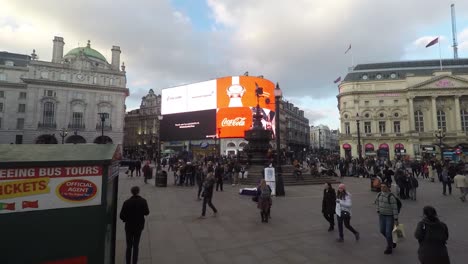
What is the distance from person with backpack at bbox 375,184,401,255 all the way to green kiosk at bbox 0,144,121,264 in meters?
5.86

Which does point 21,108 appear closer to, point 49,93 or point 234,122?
point 49,93

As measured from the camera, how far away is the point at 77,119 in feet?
188

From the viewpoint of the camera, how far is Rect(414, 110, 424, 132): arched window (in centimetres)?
6356

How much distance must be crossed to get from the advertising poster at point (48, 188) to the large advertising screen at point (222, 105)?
46.8m

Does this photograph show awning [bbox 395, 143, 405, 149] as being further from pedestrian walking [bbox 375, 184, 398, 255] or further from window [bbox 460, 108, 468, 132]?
pedestrian walking [bbox 375, 184, 398, 255]

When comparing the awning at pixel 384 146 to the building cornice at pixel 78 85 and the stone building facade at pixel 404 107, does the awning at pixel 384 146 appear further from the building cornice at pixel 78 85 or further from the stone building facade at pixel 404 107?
the building cornice at pixel 78 85

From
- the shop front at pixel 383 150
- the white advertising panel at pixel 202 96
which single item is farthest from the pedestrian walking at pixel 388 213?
the shop front at pixel 383 150

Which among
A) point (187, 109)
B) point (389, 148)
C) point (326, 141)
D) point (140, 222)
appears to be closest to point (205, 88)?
point (187, 109)

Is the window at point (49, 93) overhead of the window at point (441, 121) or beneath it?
overhead

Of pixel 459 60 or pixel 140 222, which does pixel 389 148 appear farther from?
pixel 140 222

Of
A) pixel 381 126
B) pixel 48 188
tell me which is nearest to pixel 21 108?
pixel 48 188

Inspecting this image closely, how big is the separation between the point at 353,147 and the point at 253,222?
2429 inches

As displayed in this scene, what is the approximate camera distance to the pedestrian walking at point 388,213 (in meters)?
6.31

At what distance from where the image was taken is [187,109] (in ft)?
191
